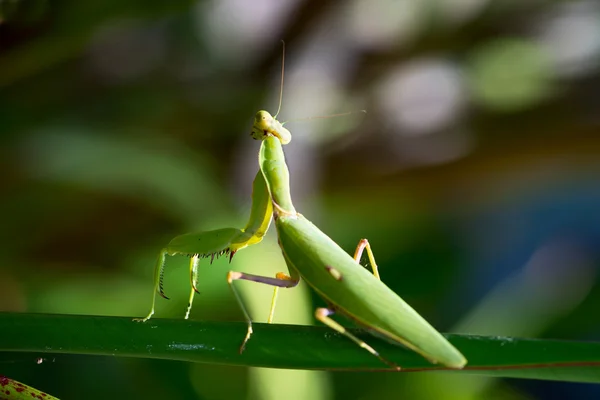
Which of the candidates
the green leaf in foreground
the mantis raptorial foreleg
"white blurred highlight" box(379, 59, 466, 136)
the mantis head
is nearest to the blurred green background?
"white blurred highlight" box(379, 59, 466, 136)

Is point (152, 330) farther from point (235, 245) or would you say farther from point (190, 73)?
point (190, 73)

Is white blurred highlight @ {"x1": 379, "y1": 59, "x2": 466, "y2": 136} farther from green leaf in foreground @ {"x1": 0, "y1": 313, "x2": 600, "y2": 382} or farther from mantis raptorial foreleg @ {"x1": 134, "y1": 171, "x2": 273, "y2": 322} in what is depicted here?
green leaf in foreground @ {"x1": 0, "y1": 313, "x2": 600, "y2": 382}

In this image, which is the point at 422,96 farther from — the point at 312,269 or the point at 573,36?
the point at 312,269

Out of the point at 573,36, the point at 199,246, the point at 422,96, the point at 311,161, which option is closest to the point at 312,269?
the point at 199,246

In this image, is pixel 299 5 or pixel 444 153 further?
pixel 299 5

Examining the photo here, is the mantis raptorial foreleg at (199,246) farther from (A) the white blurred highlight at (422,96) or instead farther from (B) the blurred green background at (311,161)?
(A) the white blurred highlight at (422,96)

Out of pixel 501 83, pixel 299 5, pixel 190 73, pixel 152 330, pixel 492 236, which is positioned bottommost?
pixel 152 330

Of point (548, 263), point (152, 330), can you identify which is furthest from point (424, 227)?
point (152, 330)
